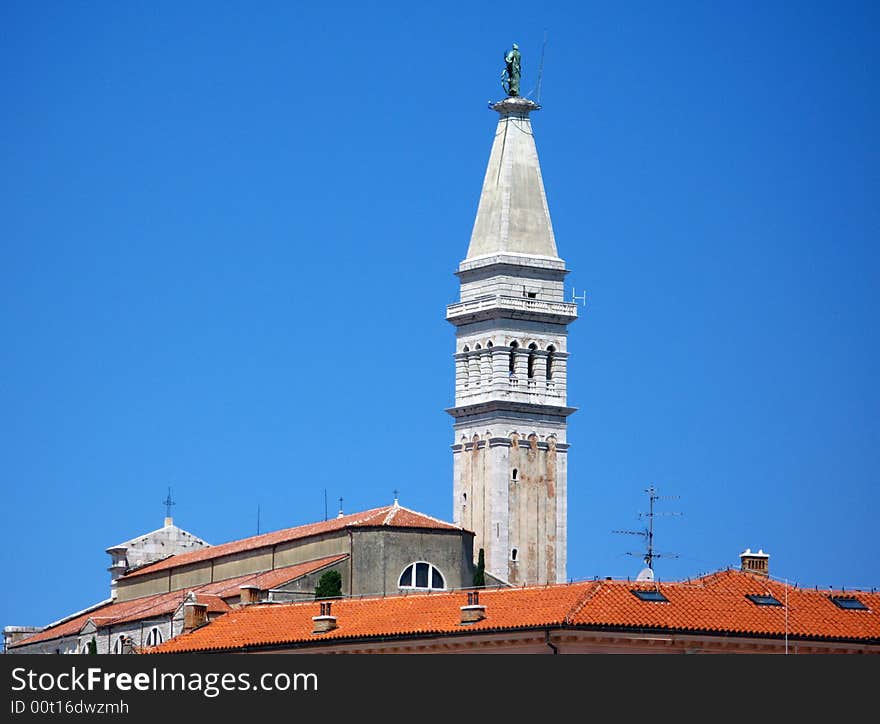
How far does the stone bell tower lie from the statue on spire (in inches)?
40.8

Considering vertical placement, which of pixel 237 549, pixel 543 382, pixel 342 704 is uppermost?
pixel 543 382

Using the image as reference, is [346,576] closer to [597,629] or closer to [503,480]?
[503,480]

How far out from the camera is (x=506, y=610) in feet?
276

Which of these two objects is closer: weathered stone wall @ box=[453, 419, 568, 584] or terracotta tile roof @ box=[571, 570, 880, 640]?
terracotta tile roof @ box=[571, 570, 880, 640]

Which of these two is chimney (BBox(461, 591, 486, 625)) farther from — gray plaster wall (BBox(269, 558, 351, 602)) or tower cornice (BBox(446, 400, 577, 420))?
tower cornice (BBox(446, 400, 577, 420))

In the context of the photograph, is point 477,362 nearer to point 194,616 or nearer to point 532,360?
point 532,360

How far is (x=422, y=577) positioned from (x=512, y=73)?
2765 cm

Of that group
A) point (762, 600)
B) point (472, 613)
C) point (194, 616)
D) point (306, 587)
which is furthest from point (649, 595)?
point (306, 587)

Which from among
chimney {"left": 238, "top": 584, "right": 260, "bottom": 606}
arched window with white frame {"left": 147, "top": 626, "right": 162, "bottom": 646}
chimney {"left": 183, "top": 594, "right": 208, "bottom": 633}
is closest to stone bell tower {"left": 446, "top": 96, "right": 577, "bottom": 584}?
arched window with white frame {"left": 147, "top": 626, "right": 162, "bottom": 646}

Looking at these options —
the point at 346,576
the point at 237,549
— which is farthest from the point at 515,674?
the point at 237,549

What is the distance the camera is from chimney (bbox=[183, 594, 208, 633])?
325 feet

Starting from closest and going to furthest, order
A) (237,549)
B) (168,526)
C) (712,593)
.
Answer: (712,593)
(237,549)
(168,526)

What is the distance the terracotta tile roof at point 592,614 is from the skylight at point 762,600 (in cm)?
26

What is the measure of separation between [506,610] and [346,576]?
25587 mm
